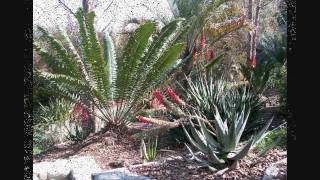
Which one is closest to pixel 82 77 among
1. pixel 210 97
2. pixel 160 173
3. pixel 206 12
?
pixel 210 97

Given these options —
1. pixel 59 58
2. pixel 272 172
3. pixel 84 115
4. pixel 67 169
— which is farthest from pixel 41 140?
pixel 272 172

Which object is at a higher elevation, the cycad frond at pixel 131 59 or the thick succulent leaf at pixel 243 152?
the cycad frond at pixel 131 59

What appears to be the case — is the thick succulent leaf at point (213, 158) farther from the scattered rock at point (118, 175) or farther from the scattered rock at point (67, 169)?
the scattered rock at point (67, 169)

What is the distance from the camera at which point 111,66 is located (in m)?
8.21

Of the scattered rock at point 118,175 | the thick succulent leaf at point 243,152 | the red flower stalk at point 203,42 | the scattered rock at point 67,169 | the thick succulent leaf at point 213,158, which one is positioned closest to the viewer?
the thick succulent leaf at point 243,152

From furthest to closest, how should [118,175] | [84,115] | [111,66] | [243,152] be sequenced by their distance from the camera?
[84,115]
[111,66]
[118,175]
[243,152]

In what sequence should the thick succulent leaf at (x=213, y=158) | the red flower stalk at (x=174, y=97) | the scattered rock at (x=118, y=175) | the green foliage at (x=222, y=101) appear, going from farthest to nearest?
the red flower stalk at (x=174, y=97)
the green foliage at (x=222, y=101)
the scattered rock at (x=118, y=175)
the thick succulent leaf at (x=213, y=158)

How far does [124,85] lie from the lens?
8062 millimetres

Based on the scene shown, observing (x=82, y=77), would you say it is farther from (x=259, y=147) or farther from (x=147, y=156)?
(x=259, y=147)

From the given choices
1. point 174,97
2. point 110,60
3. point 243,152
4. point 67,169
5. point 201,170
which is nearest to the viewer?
point 243,152

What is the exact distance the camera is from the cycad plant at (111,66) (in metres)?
7.67

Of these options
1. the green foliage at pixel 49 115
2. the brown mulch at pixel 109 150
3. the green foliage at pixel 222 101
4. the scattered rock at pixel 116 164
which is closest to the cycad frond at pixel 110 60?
the brown mulch at pixel 109 150

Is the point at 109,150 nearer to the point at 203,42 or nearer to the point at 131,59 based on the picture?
the point at 131,59

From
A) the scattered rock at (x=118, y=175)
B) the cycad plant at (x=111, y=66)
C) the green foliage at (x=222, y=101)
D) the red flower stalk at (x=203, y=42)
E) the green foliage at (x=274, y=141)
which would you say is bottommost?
the scattered rock at (x=118, y=175)
